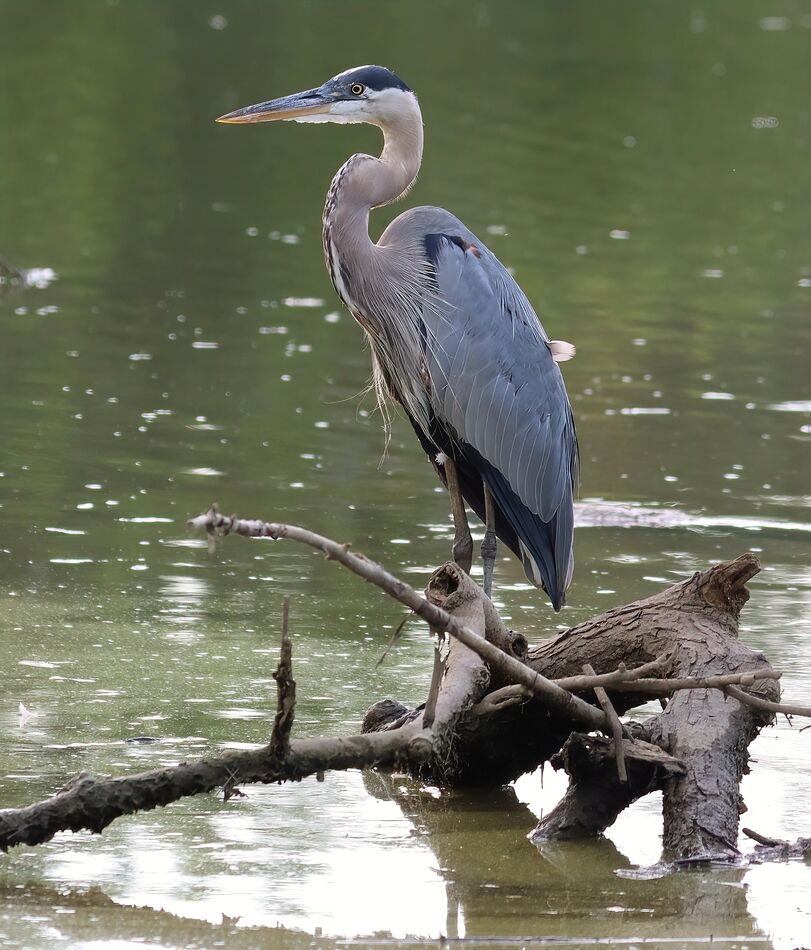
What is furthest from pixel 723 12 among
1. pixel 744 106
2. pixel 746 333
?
pixel 746 333

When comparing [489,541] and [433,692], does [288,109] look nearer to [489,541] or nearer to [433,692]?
[489,541]

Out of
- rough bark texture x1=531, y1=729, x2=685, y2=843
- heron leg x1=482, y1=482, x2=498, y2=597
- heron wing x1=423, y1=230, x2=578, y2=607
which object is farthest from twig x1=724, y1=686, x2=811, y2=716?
heron wing x1=423, y1=230, x2=578, y2=607

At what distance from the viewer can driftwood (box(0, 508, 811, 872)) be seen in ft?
13.8

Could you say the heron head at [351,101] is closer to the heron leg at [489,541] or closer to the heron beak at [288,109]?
the heron beak at [288,109]

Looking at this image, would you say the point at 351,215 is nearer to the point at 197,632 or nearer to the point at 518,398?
the point at 518,398

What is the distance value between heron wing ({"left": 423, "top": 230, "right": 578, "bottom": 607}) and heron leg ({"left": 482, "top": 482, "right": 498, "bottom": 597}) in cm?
5

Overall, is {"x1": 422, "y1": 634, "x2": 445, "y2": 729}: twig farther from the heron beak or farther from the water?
the heron beak

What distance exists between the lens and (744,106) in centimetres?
2348

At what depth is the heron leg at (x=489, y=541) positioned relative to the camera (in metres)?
6.08

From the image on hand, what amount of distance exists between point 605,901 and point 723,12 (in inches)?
1264

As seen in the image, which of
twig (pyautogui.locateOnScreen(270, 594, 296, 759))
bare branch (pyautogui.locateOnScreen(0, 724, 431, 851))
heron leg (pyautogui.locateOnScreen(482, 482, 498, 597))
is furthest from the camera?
heron leg (pyautogui.locateOnScreen(482, 482, 498, 597))

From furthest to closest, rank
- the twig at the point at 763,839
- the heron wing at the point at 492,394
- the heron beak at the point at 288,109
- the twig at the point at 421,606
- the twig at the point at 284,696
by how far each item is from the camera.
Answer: the heron beak at the point at 288,109 < the heron wing at the point at 492,394 < the twig at the point at 763,839 < the twig at the point at 284,696 < the twig at the point at 421,606

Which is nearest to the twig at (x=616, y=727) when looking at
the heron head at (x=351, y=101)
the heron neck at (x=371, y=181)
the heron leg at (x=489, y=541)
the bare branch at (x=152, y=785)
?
the bare branch at (x=152, y=785)

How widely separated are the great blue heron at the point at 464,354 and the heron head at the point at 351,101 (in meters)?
0.04
